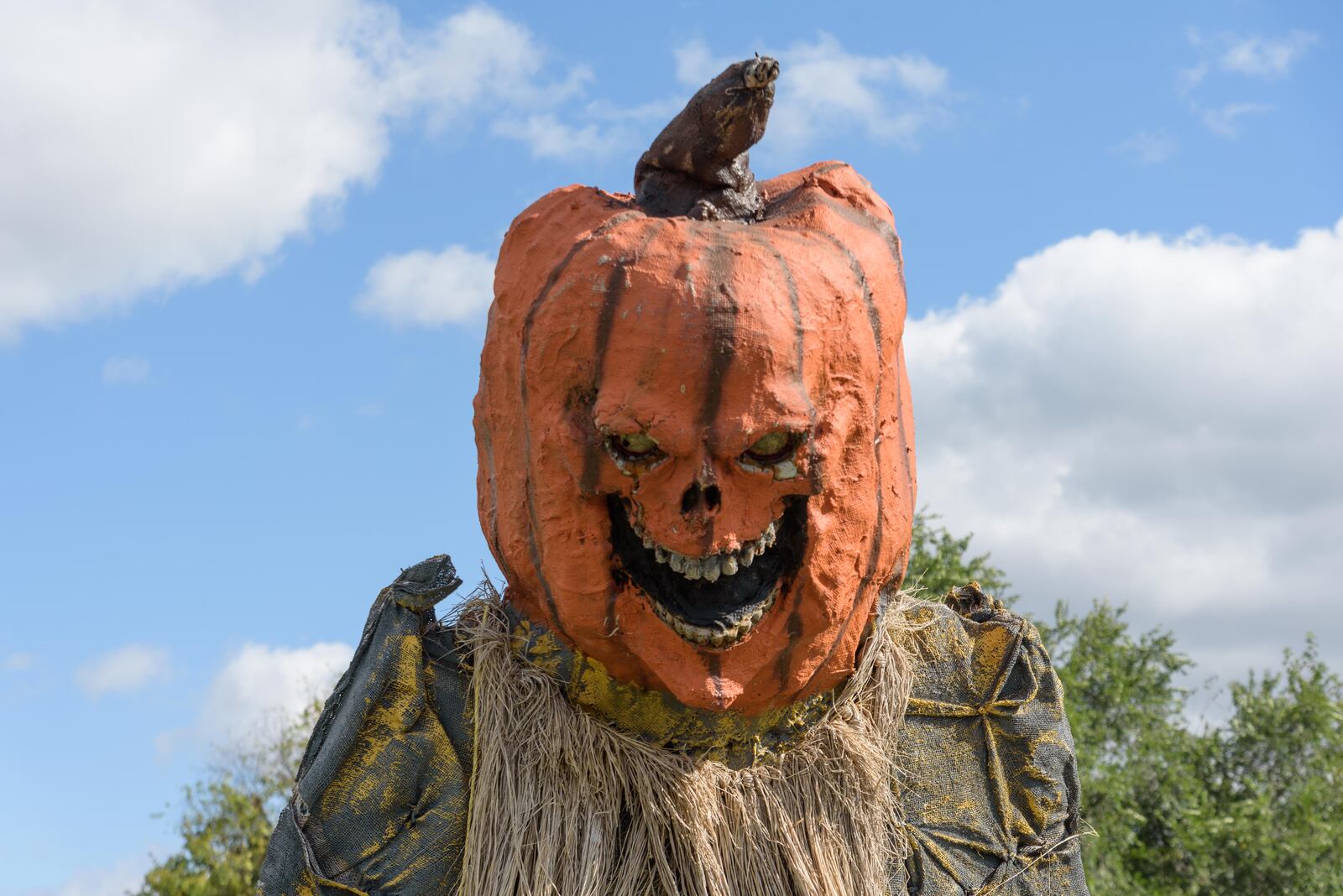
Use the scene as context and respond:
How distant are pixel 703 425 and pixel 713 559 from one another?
0.29 m

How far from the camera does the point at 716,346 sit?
119 inches

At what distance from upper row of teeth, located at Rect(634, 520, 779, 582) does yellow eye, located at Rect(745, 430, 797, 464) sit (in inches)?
6.0

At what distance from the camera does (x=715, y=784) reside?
142 inches

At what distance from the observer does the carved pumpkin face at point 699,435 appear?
3055mm

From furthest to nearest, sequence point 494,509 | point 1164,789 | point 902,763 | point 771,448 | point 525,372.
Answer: point 1164,789 < point 902,763 < point 494,509 < point 525,372 < point 771,448

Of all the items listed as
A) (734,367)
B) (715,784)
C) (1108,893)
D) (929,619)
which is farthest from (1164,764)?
(734,367)

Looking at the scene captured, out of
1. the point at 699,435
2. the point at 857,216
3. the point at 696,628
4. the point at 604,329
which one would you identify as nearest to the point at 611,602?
the point at 696,628

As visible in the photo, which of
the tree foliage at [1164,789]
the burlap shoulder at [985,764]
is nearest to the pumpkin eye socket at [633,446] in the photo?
the burlap shoulder at [985,764]

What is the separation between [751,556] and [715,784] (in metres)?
0.73

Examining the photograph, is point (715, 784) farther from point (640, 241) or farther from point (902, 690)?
point (640, 241)

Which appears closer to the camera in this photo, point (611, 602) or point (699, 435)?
point (699, 435)

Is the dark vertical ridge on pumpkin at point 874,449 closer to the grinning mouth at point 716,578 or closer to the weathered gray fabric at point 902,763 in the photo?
the grinning mouth at point 716,578

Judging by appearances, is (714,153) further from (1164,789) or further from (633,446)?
(1164,789)

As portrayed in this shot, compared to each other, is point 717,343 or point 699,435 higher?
point 717,343
